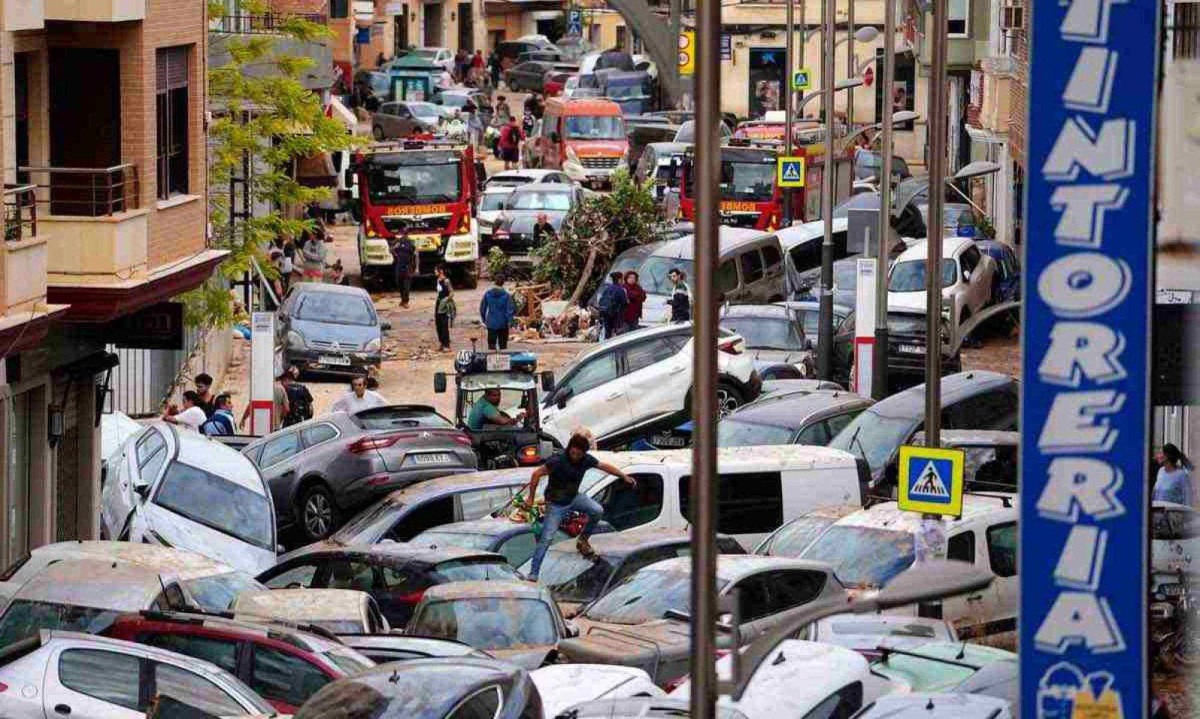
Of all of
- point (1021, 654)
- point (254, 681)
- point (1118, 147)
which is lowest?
point (254, 681)

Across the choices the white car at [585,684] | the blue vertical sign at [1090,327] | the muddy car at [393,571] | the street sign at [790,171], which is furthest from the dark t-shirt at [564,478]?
the street sign at [790,171]

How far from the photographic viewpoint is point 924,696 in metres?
14.4

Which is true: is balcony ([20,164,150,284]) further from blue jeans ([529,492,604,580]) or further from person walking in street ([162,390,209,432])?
blue jeans ([529,492,604,580])

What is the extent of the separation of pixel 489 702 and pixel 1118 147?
5.07 metres

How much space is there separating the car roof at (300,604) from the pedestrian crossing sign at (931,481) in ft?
14.3

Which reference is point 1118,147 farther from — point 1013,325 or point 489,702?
point 1013,325

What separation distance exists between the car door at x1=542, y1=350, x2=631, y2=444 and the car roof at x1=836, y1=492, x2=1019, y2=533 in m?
8.39

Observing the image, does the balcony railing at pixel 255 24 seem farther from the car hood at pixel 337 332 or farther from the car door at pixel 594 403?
the car door at pixel 594 403

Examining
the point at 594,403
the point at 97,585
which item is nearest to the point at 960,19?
the point at 594,403

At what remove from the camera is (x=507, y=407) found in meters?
29.6

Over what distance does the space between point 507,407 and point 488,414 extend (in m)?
0.41

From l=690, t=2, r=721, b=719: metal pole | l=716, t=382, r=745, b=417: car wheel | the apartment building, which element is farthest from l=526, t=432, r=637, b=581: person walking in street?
l=690, t=2, r=721, b=719: metal pole

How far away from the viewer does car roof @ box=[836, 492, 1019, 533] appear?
20.9 metres

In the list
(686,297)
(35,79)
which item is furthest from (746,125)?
(35,79)
